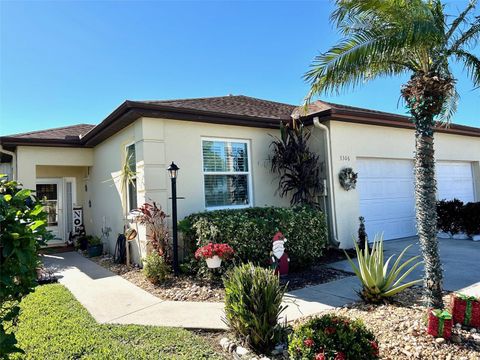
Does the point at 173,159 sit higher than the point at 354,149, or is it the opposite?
the point at 354,149

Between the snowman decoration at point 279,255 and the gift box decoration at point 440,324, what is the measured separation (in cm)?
294

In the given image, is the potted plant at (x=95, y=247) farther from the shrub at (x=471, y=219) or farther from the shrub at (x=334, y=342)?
the shrub at (x=471, y=219)

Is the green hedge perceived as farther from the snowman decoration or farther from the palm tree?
the palm tree

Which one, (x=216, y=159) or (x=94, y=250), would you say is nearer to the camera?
(x=216, y=159)

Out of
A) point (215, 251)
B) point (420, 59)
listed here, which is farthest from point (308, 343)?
point (420, 59)

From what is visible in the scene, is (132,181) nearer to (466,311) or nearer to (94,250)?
(94,250)

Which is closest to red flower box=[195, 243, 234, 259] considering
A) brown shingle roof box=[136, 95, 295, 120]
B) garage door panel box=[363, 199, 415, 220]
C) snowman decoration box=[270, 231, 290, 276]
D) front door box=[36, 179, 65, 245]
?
snowman decoration box=[270, 231, 290, 276]

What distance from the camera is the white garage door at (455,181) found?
1228 centimetres

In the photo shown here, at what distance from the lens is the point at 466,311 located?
152 inches

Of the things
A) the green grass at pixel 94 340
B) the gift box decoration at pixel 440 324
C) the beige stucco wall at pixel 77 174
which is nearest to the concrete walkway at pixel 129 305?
the green grass at pixel 94 340

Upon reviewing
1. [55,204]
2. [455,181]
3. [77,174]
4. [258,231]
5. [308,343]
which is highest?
[77,174]

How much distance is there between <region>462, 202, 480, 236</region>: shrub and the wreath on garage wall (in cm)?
414

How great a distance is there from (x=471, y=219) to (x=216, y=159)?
8.15m

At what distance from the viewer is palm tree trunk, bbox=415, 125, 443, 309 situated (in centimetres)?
407
